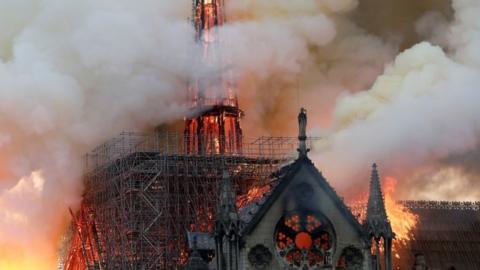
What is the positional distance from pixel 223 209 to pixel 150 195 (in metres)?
39.9

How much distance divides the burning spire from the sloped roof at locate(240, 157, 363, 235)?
174 ft

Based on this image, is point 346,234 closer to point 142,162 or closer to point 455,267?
point 455,267

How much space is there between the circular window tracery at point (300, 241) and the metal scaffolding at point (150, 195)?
32963 mm

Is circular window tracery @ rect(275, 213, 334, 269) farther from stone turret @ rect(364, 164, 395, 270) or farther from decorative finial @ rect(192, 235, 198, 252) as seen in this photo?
decorative finial @ rect(192, 235, 198, 252)

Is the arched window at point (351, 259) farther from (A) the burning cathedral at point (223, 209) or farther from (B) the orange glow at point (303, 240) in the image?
(B) the orange glow at point (303, 240)

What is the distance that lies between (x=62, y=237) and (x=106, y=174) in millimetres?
13729

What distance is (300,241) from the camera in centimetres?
7794

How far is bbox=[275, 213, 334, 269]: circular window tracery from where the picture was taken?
7756 cm

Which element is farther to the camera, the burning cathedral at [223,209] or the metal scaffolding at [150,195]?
the metal scaffolding at [150,195]

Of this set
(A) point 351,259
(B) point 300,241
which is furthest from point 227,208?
(A) point 351,259

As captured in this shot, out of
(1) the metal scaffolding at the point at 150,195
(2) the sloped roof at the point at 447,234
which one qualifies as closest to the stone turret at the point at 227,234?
(1) the metal scaffolding at the point at 150,195

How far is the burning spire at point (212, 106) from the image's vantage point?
134 meters

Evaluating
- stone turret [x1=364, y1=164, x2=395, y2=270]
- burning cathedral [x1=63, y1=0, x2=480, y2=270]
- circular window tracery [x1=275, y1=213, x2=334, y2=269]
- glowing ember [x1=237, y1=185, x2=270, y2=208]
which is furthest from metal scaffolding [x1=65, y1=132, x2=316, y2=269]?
circular window tracery [x1=275, y1=213, x2=334, y2=269]

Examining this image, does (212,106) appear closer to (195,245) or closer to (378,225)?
(195,245)
